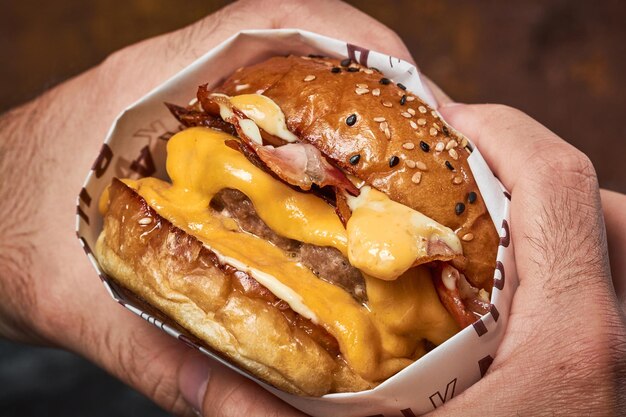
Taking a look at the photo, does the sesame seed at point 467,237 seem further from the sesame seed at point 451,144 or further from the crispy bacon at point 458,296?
the sesame seed at point 451,144

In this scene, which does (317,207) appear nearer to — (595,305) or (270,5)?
(595,305)

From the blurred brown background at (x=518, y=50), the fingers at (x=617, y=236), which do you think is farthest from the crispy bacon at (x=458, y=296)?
the blurred brown background at (x=518, y=50)

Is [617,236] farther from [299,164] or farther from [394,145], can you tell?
[299,164]

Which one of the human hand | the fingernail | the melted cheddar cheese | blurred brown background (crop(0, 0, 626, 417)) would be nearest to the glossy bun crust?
the melted cheddar cheese

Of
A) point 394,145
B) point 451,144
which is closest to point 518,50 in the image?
point 451,144

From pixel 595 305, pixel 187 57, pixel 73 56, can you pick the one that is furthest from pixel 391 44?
pixel 73 56

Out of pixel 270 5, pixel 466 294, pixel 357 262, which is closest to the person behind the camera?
pixel 357 262
